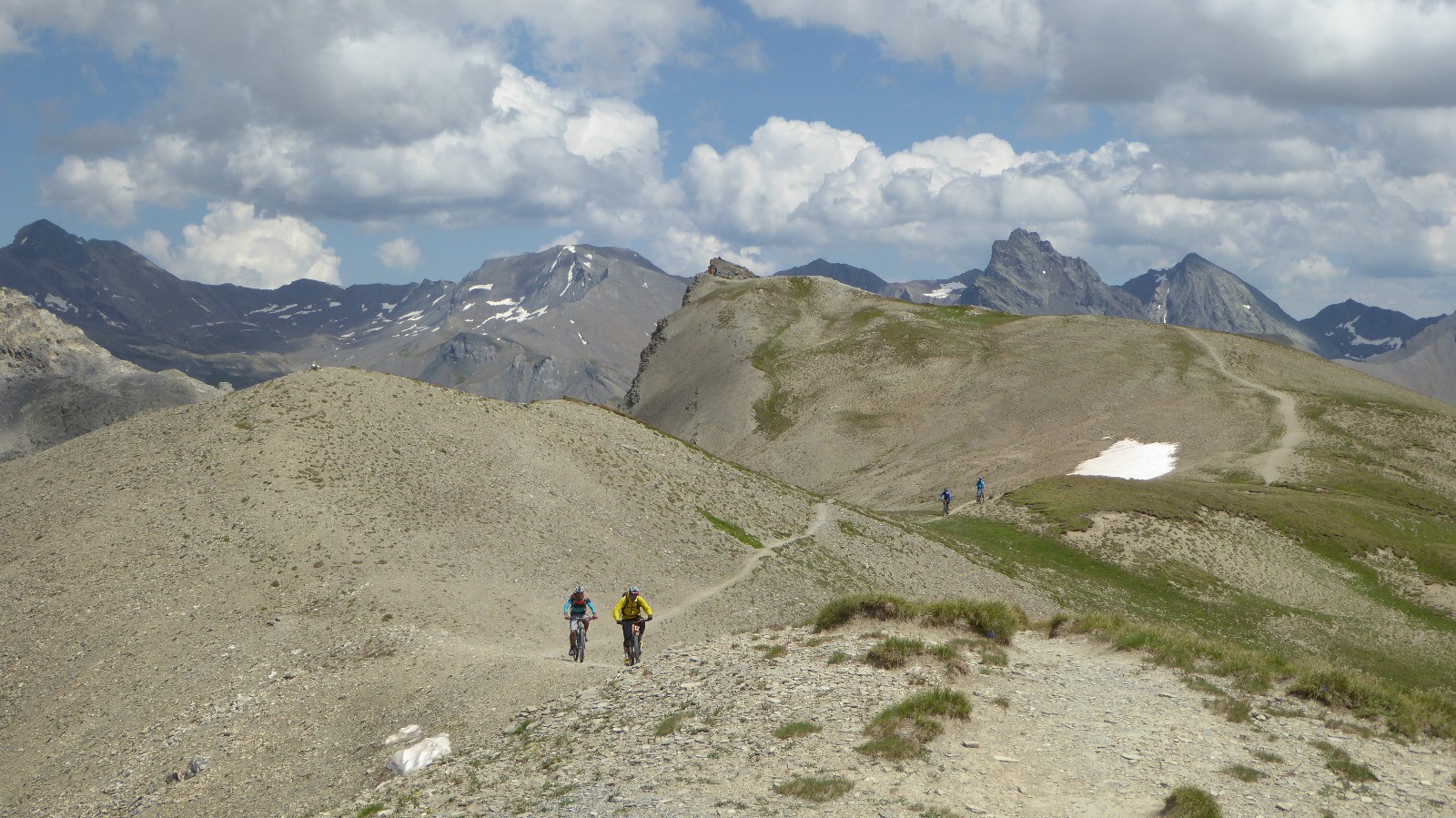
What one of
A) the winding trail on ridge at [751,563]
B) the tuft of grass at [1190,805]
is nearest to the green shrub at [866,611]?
Answer: the tuft of grass at [1190,805]

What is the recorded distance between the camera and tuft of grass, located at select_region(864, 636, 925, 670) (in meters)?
23.1

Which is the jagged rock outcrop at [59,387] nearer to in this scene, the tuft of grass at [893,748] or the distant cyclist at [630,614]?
the distant cyclist at [630,614]

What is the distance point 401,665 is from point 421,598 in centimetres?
669

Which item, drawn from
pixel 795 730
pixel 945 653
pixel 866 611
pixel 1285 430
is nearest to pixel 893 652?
pixel 945 653

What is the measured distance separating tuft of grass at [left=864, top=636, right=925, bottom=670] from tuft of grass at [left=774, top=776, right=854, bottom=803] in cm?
583

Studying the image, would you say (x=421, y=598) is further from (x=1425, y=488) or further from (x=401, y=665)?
(x=1425, y=488)

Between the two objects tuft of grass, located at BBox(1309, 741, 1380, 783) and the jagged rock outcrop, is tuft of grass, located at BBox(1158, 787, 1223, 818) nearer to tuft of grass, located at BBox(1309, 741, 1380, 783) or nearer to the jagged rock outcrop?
tuft of grass, located at BBox(1309, 741, 1380, 783)

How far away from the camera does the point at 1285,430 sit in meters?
89.8

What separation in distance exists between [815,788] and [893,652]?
22.0ft

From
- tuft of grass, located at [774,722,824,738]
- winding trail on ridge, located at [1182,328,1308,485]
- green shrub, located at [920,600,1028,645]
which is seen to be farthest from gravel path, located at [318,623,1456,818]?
winding trail on ridge, located at [1182,328,1308,485]

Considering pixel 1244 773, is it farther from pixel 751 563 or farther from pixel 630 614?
pixel 751 563

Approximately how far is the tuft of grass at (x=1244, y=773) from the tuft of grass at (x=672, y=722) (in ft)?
34.8

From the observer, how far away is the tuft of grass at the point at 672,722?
2084 centimetres

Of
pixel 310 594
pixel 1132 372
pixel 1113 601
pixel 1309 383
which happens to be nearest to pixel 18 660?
pixel 310 594
